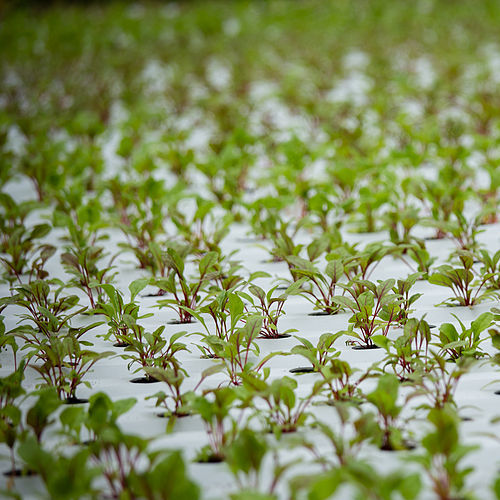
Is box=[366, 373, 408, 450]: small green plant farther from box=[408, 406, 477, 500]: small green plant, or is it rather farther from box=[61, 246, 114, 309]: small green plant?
box=[61, 246, 114, 309]: small green plant

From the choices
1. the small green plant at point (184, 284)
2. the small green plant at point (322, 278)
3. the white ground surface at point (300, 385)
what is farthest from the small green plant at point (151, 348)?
the small green plant at point (322, 278)

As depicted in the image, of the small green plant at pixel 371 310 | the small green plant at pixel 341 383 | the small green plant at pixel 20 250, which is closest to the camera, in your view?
the small green plant at pixel 341 383

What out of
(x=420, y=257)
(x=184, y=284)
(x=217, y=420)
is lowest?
(x=217, y=420)

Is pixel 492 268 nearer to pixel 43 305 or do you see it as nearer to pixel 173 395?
pixel 173 395

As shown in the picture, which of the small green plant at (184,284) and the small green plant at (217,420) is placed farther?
the small green plant at (184,284)

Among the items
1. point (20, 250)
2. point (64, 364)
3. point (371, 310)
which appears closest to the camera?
point (64, 364)

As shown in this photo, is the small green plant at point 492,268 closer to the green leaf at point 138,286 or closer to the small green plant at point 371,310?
the small green plant at point 371,310

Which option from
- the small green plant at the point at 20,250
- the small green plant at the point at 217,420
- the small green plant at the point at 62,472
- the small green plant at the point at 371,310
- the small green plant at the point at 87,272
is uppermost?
the small green plant at the point at 20,250

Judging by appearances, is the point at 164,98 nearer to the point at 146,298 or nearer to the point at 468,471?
the point at 146,298

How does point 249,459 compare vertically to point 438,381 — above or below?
below

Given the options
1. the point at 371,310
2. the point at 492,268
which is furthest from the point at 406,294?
the point at 492,268

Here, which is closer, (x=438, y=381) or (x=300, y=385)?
(x=438, y=381)

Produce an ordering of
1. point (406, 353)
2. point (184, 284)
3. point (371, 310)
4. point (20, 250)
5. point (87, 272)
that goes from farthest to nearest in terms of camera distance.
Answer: point (20, 250)
point (87, 272)
point (184, 284)
point (371, 310)
point (406, 353)

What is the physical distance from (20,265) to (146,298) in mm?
528
